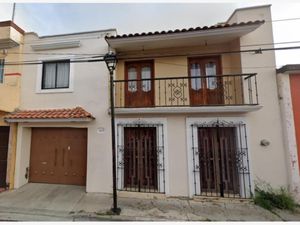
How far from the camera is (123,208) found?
4930 millimetres

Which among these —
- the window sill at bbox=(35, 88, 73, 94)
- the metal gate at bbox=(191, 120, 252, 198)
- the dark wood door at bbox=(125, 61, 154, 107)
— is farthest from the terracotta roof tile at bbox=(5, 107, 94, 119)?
the metal gate at bbox=(191, 120, 252, 198)

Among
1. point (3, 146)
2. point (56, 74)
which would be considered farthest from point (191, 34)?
point (3, 146)

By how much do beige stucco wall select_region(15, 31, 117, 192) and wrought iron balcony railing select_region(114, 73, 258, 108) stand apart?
767mm

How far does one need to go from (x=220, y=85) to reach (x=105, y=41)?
4.86 meters

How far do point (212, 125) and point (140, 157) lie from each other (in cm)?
283

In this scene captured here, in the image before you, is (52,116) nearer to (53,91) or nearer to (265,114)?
(53,91)

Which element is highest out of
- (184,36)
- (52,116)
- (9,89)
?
(184,36)

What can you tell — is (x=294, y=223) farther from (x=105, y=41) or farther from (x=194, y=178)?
(x=105, y=41)

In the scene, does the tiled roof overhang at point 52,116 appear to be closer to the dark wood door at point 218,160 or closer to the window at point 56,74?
the window at point 56,74

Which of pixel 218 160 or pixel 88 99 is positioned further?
pixel 88 99

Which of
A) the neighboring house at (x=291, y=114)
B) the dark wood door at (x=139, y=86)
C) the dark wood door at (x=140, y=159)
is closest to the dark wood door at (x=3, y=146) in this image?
the dark wood door at (x=140, y=159)

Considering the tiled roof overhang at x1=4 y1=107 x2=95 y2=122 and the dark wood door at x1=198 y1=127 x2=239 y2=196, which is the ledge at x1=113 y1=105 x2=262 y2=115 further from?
the tiled roof overhang at x1=4 y1=107 x2=95 y2=122

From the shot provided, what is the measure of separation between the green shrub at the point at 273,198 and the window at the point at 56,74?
26.3ft

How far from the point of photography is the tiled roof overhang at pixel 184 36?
18.0 feet
